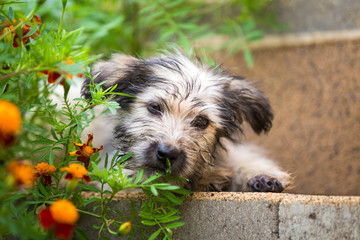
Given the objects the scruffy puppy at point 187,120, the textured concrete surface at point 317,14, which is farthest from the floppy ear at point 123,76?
the textured concrete surface at point 317,14

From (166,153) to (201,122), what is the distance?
0.45 metres

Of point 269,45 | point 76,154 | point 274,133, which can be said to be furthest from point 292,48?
point 76,154

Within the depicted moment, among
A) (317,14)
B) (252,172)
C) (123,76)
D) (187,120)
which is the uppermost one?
(123,76)

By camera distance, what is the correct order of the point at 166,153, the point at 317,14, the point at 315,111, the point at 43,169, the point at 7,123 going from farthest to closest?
the point at 317,14 < the point at 315,111 < the point at 166,153 < the point at 43,169 < the point at 7,123

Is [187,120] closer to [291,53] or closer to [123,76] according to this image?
[123,76]

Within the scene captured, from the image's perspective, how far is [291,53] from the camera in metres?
4.30

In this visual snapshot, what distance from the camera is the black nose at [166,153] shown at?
7.26ft

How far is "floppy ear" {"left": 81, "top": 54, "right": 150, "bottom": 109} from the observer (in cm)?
268

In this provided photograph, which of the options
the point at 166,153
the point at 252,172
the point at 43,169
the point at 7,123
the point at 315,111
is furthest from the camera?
the point at 315,111

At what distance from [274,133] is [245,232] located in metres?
2.40

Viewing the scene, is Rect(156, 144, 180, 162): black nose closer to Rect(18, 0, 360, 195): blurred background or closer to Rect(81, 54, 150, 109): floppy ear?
Rect(81, 54, 150, 109): floppy ear

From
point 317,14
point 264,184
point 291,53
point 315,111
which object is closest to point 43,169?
point 264,184

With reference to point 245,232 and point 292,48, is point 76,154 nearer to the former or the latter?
point 245,232

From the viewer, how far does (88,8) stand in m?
3.81
